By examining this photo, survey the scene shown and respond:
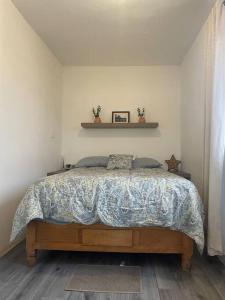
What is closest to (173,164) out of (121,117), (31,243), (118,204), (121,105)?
(121,117)

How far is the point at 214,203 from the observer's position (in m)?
2.32

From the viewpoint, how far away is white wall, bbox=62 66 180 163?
430 centimetres

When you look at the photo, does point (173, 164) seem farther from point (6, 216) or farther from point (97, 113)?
point (6, 216)

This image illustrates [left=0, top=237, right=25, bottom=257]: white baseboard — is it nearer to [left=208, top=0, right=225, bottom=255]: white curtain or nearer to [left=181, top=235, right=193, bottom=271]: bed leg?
[left=181, top=235, right=193, bottom=271]: bed leg

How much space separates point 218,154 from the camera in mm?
2289

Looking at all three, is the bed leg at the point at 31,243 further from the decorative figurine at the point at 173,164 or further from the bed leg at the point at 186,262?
the decorative figurine at the point at 173,164

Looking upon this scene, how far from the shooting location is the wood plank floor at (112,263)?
71.5 inches

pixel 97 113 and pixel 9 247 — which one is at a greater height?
pixel 97 113

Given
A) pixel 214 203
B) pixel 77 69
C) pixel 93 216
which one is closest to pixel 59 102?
pixel 77 69

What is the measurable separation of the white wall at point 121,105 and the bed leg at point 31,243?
7.23 feet

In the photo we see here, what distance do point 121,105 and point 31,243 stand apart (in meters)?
2.76

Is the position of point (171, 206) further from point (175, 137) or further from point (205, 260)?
point (175, 137)

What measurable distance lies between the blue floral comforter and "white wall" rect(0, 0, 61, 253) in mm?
538

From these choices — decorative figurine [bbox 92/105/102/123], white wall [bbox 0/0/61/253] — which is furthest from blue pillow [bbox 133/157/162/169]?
white wall [bbox 0/0/61/253]
